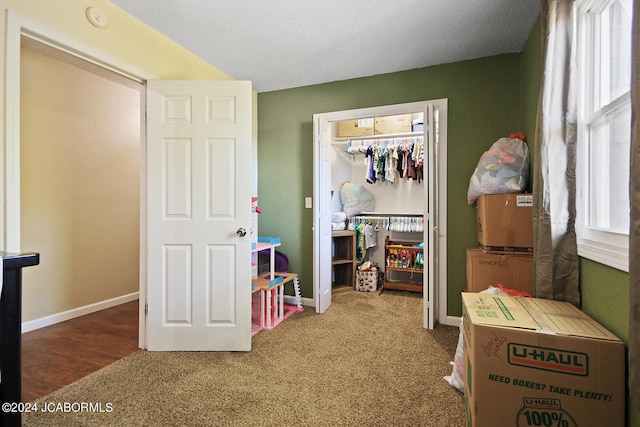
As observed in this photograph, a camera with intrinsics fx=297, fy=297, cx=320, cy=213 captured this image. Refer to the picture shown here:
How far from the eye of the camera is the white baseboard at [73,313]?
2.65m

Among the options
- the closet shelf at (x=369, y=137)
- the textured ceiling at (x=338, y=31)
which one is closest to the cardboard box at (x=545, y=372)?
the textured ceiling at (x=338, y=31)

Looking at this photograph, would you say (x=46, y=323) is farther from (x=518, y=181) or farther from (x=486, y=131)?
(x=486, y=131)

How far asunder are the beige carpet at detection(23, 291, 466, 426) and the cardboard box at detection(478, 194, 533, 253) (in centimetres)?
90

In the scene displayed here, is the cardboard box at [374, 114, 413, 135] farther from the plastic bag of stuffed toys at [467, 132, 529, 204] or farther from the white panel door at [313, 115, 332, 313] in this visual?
the plastic bag of stuffed toys at [467, 132, 529, 204]

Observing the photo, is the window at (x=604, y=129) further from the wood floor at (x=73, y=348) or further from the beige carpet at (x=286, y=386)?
the wood floor at (x=73, y=348)

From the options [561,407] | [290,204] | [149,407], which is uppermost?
[290,204]

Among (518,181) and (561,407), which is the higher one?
(518,181)

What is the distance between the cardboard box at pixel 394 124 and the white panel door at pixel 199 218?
2.16 metres

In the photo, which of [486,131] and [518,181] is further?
[486,131]

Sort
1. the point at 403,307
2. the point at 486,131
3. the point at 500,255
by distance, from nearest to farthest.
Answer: the point at 500,255 < the point at 486,131 < the point at 403,307

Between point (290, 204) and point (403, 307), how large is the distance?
171cm

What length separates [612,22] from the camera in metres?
1.28

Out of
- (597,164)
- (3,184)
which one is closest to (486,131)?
(597,164)

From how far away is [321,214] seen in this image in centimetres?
315
